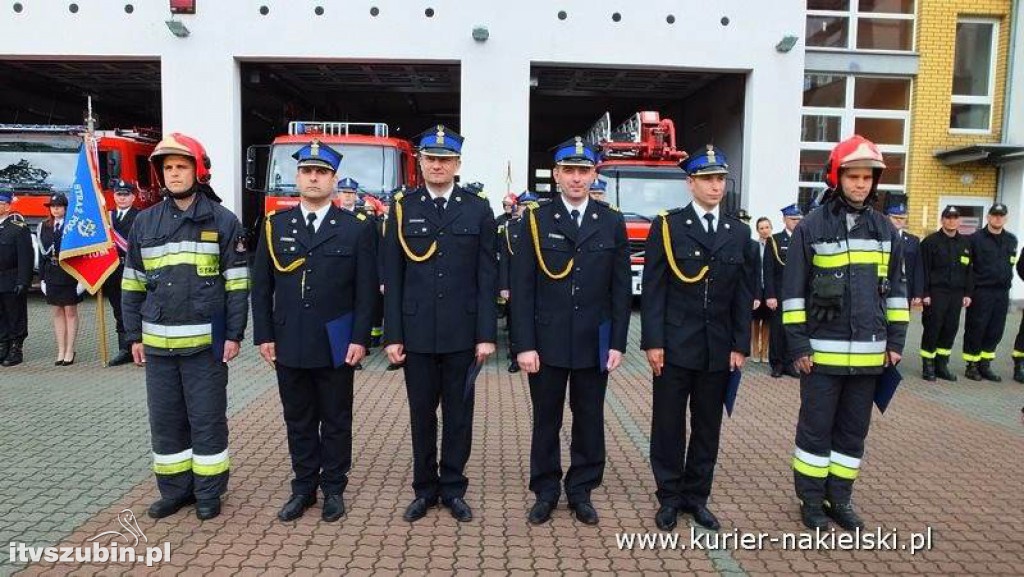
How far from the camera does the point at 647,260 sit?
430 centimetres

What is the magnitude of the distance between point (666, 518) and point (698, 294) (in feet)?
4.24

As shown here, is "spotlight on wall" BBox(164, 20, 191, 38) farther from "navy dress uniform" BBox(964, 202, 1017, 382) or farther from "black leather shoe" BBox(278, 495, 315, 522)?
"navy dress uniform" BBox(964, 202, 1017, 382)

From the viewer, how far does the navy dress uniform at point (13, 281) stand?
896 centimetres

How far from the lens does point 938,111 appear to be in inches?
612

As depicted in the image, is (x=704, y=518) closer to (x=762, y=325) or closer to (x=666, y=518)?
(x=666, y=518)

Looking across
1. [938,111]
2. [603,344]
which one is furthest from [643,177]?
[603,344]

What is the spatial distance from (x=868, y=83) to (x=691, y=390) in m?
14.2

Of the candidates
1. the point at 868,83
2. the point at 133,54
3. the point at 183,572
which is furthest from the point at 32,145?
the point at 868,83

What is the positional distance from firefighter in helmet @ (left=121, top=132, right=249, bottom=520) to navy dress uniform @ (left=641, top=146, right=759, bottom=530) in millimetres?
2494

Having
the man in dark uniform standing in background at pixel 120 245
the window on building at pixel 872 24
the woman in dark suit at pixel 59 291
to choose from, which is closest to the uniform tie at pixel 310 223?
the man in dark uniform standing in background at pixel 120 245

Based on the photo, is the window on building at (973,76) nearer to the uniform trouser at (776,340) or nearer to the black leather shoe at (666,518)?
the uniform trouser at (776,340)

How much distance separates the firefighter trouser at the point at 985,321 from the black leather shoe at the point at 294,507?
325 inches

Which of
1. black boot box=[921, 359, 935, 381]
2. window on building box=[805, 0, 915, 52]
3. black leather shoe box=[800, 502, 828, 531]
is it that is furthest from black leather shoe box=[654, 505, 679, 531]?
window on building box=[805, 0, 915, 52]

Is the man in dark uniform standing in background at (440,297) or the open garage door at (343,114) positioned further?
the open garage door at (343,114)
